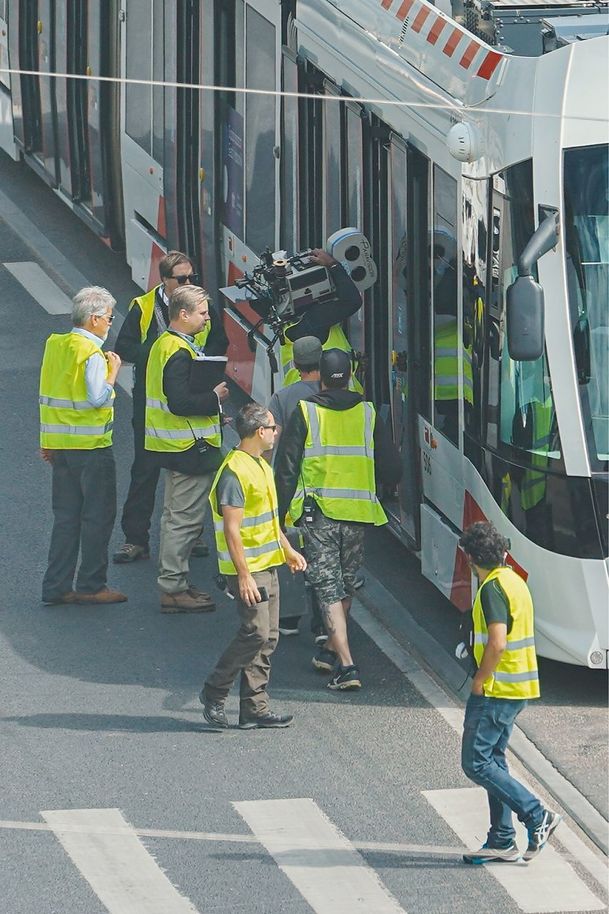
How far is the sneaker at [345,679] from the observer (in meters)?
10.4

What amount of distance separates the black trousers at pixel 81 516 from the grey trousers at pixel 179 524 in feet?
1.08

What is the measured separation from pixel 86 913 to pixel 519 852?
190 centimetres

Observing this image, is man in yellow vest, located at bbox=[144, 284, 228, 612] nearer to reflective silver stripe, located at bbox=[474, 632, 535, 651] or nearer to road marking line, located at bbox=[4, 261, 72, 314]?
reflective silver stripe, located at bbox=[474, 632, 535, 651]

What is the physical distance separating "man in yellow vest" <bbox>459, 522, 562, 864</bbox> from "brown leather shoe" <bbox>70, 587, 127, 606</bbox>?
11.3 ft

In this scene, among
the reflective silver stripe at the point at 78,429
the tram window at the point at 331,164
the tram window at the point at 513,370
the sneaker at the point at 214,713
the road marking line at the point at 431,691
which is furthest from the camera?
the tram window at the point at 331,164

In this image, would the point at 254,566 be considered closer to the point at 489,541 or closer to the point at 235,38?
the point at 489,541

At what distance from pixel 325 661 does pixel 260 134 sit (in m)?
4.49

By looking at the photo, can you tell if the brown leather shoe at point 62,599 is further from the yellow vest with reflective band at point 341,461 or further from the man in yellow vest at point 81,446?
the yellow vest with reflective band at point 341,461

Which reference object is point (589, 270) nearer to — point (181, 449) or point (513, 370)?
point (513, 370)

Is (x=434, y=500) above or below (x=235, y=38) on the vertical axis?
below

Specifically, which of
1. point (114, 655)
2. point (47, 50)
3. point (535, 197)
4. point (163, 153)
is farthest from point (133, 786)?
point (47, 50)

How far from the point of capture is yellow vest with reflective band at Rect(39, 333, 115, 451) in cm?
1130

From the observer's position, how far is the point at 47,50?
18625mm

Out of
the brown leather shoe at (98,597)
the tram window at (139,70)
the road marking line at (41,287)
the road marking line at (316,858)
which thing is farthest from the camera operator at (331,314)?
the road marking line at (41,287)
